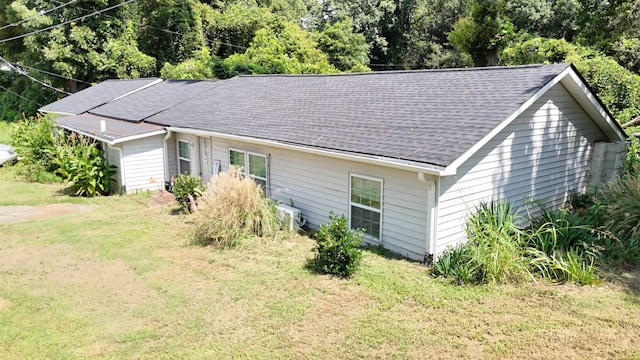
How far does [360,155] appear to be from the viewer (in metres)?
8.24

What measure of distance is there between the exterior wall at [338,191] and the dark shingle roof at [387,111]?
0.43m

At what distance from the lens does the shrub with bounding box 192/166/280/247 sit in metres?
8.83

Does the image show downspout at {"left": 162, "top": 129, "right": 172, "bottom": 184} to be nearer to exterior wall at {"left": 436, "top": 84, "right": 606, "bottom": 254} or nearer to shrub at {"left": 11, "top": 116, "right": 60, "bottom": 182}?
shrub at {"left": 11, "top": 116, "right": 60, "bottom": 182}

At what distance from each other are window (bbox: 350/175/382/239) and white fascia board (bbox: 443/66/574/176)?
1.65 metres

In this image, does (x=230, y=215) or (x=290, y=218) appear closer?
(x=230, y=215)

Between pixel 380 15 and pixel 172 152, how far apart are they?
30.6 meters

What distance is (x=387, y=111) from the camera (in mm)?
9906

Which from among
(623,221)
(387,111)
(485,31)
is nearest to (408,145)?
(387,111)

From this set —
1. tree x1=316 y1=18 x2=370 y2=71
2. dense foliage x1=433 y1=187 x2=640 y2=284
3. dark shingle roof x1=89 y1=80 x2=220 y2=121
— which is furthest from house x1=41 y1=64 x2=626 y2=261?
tree x1=316 y1=18 x2=370 y2=71

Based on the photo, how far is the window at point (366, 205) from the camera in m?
8.48

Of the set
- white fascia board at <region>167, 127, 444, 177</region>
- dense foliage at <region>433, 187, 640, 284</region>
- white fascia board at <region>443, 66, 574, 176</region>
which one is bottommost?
dense foliage at <region>433, 187, 640, 284</region>

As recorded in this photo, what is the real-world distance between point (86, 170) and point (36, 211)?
206 centimetres

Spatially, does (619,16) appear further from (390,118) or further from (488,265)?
(488,265)

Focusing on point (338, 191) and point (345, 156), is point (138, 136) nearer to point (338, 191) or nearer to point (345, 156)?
point (338, 191)
